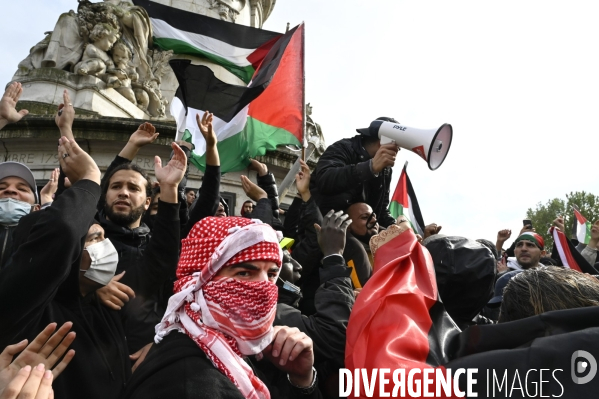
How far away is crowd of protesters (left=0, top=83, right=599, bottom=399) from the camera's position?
1.93 meters

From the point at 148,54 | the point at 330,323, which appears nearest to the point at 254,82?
the point at 330,323

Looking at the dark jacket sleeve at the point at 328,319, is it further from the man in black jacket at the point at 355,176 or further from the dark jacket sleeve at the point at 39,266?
the man in black jacket at the point at 355,176

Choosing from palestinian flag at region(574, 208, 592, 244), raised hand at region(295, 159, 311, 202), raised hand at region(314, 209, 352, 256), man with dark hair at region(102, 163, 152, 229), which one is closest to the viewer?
raised hand at region(314, 209, 352, 256)

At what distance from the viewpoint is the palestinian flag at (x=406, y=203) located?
10523 millimetres

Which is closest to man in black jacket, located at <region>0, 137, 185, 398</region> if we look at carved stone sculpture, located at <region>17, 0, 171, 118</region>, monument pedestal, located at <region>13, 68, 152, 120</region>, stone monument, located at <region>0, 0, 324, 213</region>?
stone monument, located at <region>0, 0, 324, 213</region>

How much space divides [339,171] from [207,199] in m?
1.37

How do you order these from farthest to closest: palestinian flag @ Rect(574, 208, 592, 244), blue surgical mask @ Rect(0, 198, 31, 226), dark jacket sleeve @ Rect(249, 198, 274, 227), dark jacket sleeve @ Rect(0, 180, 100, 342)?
palestinian flag @ Rect(574, 208, 592, 244), dark jacket sleeve @ Rect(249, 198, 274, 227), blue surgical mask @ Rect(0, 198, 31, 226), dark jacket sleeve @ Rect(0, 180, 100, 342)

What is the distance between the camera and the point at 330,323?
117 inches

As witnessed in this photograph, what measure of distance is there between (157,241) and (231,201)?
701 cm

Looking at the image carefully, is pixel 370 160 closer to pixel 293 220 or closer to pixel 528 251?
pixel 293 220

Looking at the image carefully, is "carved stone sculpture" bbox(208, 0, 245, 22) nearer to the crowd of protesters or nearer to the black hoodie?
the crowd of protesters

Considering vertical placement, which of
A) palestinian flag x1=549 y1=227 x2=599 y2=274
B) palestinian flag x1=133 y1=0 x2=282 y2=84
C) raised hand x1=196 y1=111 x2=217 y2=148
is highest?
palestinian flag x1=133 y1=0 x2=282 y2=84

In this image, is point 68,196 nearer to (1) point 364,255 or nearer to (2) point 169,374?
(2) point 169,374

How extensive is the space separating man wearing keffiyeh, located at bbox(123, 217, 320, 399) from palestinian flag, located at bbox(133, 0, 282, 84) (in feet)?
20.3
